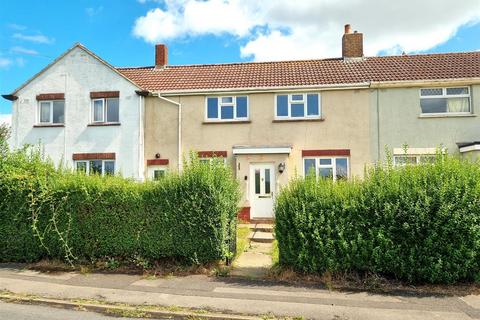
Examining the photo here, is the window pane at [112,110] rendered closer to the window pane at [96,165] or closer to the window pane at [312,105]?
the window pane at [96,165]

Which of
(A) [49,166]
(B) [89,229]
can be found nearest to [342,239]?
(B) [89,229]

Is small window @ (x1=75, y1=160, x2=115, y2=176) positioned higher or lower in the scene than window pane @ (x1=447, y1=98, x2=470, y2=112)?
lower

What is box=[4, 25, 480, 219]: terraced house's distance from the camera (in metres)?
14.2

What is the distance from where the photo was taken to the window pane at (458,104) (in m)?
14.1

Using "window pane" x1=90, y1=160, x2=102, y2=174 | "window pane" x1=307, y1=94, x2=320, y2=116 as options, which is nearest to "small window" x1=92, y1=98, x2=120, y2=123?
"window pane" x1=90, y1=160, x2=102, y2=174

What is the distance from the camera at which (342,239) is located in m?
7.06

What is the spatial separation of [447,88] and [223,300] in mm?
13020

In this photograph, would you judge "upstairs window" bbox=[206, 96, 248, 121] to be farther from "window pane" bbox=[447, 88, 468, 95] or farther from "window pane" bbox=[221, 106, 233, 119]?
"window pane" bbox=[447, 88, 468, 95]

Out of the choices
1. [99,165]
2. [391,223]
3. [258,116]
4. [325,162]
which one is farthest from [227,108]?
[391,223]

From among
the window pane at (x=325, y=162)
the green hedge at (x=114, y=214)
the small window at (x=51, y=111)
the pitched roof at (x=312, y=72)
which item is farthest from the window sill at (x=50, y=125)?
the window pane at (x=325, y=162)

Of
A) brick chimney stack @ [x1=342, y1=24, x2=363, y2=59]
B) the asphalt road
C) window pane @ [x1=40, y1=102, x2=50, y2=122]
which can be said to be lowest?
the asphalt road

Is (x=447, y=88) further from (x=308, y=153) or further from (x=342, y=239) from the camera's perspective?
(x=342, y=239)

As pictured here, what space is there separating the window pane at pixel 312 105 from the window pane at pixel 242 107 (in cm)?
267

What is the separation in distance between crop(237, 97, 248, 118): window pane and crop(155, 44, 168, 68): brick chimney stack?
231 inches
